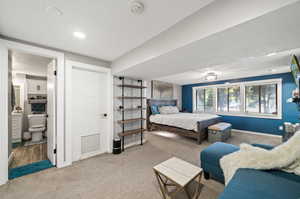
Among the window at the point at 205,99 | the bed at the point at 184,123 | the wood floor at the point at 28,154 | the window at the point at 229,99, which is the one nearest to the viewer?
the wood floor at the point at 28,154

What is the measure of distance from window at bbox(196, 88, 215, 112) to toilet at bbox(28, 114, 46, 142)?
22.3 ft

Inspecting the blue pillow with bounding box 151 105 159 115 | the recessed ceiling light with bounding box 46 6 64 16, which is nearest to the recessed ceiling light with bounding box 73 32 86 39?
the recessed ceiling light with bounding box 46 6 64 16

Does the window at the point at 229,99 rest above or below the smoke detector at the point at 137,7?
below

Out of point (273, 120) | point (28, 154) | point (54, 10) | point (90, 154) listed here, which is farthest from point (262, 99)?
point (28, 154)

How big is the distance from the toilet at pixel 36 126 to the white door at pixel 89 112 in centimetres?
205

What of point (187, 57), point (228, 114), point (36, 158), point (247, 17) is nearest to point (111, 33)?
point (187, 57)

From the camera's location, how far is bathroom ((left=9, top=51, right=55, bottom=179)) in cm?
251

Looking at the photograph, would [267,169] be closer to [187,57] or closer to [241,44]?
[241,44]

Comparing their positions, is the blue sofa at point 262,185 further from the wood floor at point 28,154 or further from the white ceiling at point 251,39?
the wood floor at point 28,154

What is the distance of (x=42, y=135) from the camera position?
149 inches

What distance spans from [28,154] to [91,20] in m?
3.41

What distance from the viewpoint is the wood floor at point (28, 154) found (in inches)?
94.5

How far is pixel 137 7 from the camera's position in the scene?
4.06ft

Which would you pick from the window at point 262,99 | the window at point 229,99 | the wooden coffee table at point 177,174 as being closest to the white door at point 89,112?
the wooden coffee table at point 177,174
